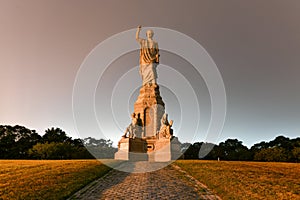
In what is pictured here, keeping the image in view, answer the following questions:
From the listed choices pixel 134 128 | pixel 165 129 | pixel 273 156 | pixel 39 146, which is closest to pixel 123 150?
pixel 134 128

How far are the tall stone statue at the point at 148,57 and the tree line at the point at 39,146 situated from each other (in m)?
18.5

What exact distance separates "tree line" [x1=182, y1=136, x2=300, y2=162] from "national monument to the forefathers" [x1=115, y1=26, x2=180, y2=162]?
24.7 feet

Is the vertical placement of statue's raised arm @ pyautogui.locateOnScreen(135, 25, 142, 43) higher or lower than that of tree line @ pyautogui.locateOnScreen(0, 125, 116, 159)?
higher

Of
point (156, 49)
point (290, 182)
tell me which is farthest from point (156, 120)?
point (290, 182)

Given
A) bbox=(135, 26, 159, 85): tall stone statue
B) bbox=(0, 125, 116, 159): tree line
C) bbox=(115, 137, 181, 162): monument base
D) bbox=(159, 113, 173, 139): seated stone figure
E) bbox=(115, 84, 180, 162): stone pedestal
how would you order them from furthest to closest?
1. bbox=(0, 125, 116, 159): tree line
2. bbox=(135, 26, 159, 85): tall stone statue
3. bbox=(159, 113, 173, 139): seated stone figure
4. bbox=(115, 84, 180, 162): stone pedestal
5. bbox=(115, 137, 181, 162): monument base

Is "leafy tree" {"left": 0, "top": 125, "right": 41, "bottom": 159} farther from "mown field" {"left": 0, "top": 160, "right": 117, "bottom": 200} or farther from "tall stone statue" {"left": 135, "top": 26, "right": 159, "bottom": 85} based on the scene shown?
"mown field" {"left": 0, "top": 160, "right": 117, "bottom": 200}

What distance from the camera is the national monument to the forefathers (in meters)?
32.5

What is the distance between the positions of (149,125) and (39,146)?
19197mm

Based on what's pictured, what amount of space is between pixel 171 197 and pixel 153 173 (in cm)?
751

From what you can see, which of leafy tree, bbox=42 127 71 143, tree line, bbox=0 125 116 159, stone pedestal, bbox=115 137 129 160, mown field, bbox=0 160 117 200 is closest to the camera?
mown field, bbox=0 160 117 200

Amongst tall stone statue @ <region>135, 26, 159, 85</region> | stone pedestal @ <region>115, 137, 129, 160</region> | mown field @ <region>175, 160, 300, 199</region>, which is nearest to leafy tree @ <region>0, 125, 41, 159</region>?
stone pedestal @ <region>115, 137, 129, 160</region>

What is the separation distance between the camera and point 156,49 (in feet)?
137

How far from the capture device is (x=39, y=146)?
42688mm

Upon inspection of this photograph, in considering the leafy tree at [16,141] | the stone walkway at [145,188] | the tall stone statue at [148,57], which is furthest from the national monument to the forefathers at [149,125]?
the leafy tree at [16,141]
